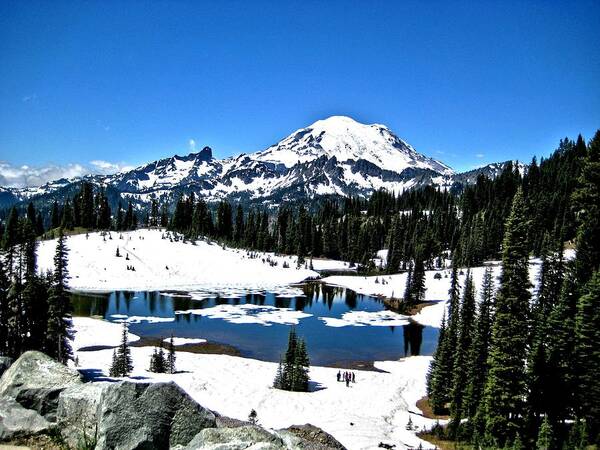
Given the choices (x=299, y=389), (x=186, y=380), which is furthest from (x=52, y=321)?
(x=299, y=389)

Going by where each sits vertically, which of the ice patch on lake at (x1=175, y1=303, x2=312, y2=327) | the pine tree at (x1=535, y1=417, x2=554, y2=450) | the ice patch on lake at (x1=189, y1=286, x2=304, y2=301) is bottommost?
the ice patch on lake at (x1=175, y1=303, x2=312, y2=327)

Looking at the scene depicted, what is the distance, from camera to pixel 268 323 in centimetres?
7188

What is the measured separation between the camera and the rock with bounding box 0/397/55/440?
9.10 m

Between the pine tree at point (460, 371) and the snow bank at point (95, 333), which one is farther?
the snow bank at point (95, 333)

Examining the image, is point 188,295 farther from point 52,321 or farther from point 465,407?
point 465,407

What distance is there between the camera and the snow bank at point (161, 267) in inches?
4107

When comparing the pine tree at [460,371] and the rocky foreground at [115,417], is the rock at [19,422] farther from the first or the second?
the pine tree at [460,371]

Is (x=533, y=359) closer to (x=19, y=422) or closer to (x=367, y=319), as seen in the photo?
(x=19, y=422)

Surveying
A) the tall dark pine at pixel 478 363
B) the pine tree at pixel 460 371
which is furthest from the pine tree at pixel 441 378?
the tall dark pine at pixel 478 363

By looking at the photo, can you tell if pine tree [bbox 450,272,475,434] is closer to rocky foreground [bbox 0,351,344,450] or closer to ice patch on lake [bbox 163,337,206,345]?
rocky foreground [bbox 0,351,344,450]

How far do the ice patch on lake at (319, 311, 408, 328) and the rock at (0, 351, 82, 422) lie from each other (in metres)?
65.5

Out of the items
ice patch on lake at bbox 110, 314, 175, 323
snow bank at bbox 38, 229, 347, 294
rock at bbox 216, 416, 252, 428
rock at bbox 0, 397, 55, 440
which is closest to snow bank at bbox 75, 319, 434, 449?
rock at bbox 216, 416, 252, 428

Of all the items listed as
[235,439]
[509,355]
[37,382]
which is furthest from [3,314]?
[509,355]

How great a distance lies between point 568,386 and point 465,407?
7843 mm
